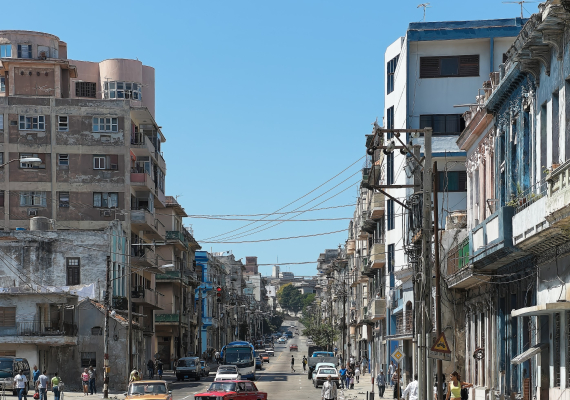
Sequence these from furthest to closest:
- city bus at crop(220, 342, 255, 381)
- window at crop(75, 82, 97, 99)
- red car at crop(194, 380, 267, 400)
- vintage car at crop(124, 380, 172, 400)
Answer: window at crop(75, 82, 97, 99), city bus at crop(220, 342, 255, 381), red car at crop(194, 380, 267, 400), vintage car at crop(124, 380, 172, 400)

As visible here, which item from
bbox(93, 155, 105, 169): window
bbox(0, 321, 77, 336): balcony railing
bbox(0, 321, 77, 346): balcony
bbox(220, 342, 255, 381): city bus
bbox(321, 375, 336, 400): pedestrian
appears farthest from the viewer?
bbox(93, 155, 105, 169): window

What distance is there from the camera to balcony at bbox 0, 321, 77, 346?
5459 cm

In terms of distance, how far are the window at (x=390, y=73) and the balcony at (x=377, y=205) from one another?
8398mm

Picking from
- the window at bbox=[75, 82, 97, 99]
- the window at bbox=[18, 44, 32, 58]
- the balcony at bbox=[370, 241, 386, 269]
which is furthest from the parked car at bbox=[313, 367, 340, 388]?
the window at bbox=[18, 44, 32, 58]

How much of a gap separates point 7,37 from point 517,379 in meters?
61.1

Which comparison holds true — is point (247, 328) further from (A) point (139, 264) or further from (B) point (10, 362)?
(B) point (10, 362)

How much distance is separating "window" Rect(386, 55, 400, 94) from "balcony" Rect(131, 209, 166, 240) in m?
21.8

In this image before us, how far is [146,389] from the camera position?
3444cm

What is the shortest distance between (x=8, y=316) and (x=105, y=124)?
2148 cm

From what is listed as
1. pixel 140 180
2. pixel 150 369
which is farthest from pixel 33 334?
pixel 140 180

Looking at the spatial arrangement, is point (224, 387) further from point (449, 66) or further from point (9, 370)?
point (449, 66)

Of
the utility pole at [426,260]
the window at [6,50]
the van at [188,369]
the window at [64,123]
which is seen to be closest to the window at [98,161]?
the window at [64,123]

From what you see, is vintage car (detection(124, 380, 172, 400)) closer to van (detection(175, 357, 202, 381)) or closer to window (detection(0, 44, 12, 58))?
van (detection(175, 357, 202, 381))

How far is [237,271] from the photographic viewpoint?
632 ft
